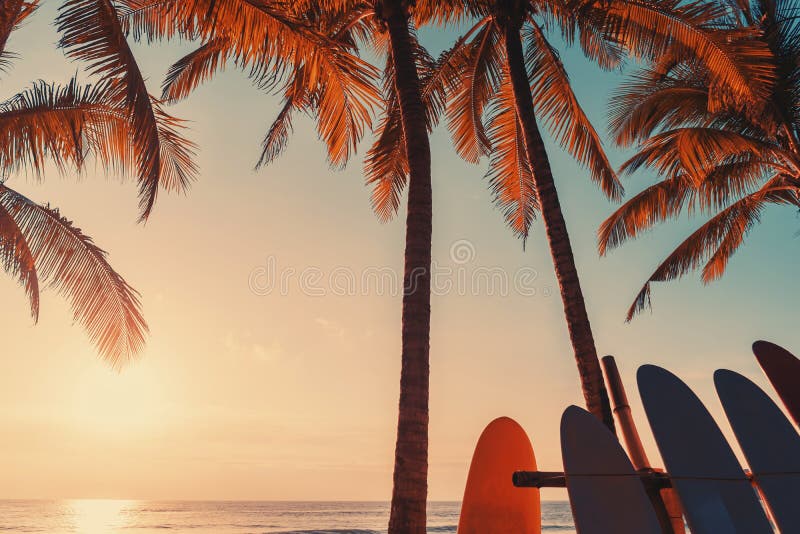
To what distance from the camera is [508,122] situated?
9055 millimetres

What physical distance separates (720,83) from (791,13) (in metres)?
3.44

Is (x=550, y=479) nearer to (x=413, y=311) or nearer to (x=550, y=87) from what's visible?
(x=413, y=311)

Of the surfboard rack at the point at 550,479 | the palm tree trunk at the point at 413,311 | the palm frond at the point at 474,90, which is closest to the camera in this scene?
the surfboard rack at the point at 550,479

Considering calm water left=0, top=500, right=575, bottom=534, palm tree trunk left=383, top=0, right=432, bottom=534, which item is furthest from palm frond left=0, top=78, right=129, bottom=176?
calm water left=0, top=500, right=575, bottom=534

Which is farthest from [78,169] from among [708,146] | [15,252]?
[708,146]

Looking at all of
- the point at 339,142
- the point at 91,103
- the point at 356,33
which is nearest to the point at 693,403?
the point at 339,142

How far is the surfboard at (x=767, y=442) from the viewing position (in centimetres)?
420

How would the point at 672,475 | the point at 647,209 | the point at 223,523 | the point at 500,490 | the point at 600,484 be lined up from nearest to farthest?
the point at 672,475, the point at 600,484, the point at 500,490, the point at 647,209, the point at 223,523

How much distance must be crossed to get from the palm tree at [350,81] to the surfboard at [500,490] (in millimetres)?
594

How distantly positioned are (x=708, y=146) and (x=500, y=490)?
663cm

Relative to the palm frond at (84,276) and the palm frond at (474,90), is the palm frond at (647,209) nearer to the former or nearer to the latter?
the palm frond at (474,90)

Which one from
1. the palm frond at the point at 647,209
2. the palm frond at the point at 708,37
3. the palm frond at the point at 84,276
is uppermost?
the palm frond at the point at 647,209

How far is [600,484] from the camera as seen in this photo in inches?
171

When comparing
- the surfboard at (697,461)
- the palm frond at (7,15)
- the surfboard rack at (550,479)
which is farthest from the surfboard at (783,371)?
the palm frond at (7,15)
